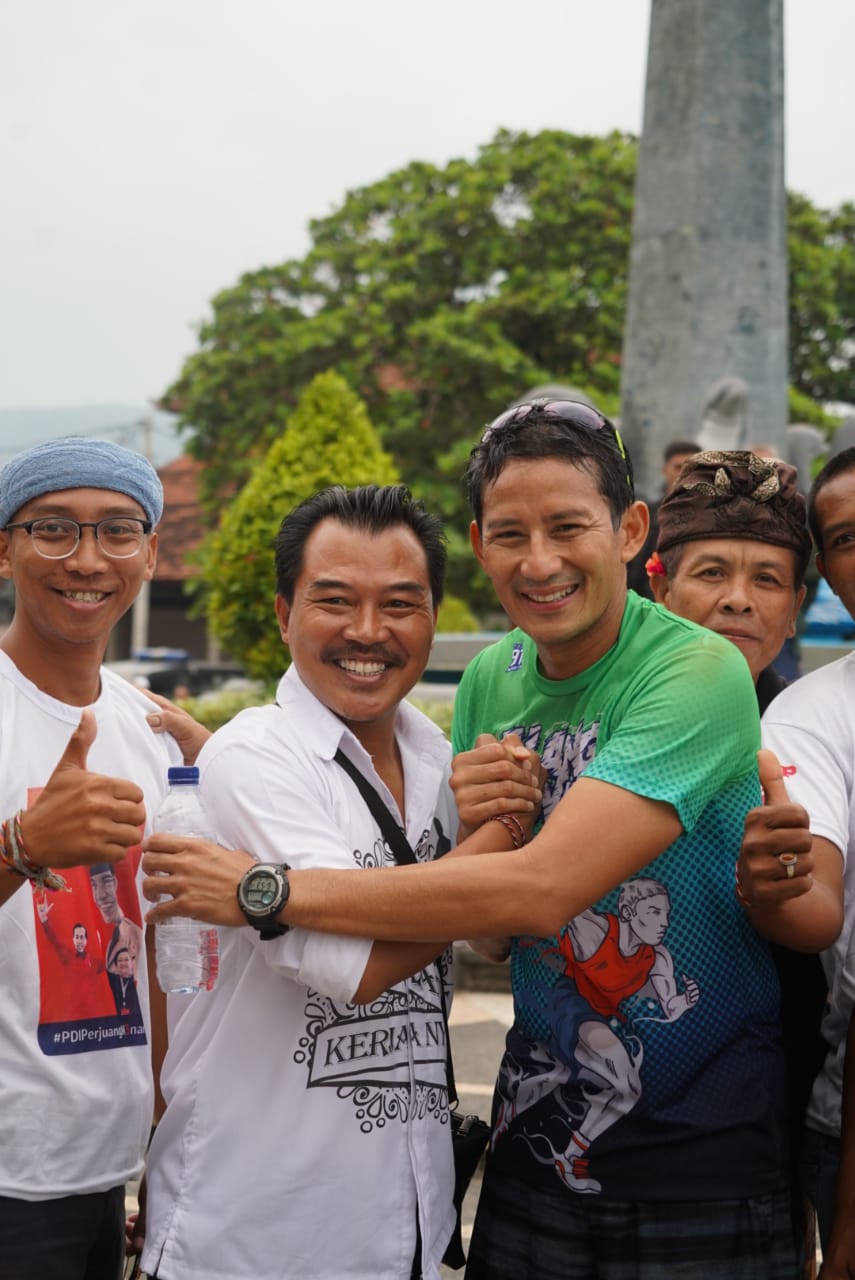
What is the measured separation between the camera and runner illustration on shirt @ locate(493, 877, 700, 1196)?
7.28ft

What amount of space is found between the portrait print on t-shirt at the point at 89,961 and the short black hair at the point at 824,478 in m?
1.58

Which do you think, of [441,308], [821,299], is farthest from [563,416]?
[821,299]

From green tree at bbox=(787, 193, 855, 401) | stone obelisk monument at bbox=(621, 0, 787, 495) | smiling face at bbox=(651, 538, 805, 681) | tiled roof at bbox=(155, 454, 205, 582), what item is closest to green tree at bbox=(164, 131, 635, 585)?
green tree at bbox=(787, 193, 855, 401)

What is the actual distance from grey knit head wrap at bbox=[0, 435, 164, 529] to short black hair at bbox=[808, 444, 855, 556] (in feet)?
4.65

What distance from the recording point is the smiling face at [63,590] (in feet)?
8.63

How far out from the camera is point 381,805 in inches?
93.3

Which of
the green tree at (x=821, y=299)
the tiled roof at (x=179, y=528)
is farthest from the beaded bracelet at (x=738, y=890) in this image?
the tiled roof at (x=179, y=528)

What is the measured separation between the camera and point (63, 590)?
2637 mm

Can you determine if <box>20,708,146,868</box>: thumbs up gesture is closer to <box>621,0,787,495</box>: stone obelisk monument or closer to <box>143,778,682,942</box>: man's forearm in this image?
<box>143,778,682,942</box>: man's forearm

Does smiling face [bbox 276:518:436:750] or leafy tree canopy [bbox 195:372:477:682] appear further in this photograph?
leafy tree canopy [bbox 195:372:477:682]

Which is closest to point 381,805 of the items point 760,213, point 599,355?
point 760,213

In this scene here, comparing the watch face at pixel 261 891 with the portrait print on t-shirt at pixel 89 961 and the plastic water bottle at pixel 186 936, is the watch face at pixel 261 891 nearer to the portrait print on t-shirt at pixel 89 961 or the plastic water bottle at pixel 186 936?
the plastic water bottle at pixel 186 936

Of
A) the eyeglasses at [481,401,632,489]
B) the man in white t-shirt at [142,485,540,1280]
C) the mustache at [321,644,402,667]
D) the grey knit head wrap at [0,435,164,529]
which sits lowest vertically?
the man in white t-shirt at [142,485,540,1280]

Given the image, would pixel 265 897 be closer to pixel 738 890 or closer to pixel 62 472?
pixel 738 890
